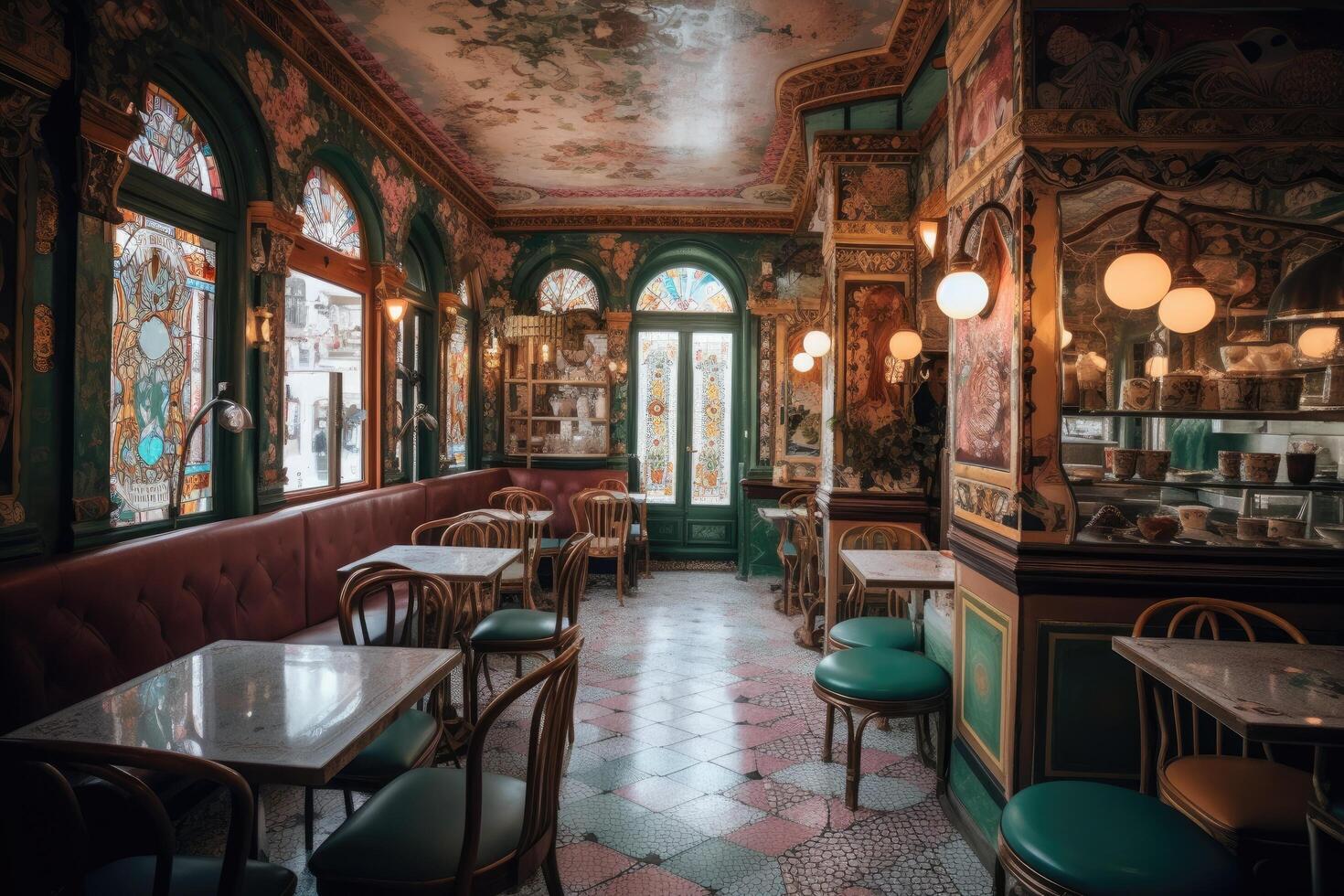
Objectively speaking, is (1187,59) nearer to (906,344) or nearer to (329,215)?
(906,344)

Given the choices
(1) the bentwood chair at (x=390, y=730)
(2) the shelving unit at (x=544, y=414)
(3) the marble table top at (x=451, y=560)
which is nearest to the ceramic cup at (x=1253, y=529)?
(1) the bentwood chair at (x=390, y=730)

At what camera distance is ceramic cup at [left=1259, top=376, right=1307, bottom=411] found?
8.54ft

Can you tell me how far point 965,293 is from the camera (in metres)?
2.61

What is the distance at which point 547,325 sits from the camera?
7.24m

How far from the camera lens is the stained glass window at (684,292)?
811 cm

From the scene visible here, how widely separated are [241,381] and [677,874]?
10.4ft

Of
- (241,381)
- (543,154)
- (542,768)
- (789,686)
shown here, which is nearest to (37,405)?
(241,381)

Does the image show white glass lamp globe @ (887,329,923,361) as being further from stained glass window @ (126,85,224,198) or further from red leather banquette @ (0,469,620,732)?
stained glass window @ (126,85,224,198)

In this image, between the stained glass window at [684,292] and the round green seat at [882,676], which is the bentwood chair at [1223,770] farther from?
the stained glass window at [684,292]

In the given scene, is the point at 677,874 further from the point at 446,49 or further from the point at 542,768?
the point at 446,49

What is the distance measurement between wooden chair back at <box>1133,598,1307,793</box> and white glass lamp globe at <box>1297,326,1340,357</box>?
3.72ft

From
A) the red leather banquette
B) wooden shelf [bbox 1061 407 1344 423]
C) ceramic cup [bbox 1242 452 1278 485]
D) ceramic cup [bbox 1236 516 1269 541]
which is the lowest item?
the red leather banquette

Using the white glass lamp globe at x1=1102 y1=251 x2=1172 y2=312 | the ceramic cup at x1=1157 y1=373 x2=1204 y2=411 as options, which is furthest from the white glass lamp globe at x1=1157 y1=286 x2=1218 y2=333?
the ceramic cup at x1=1157 y1=373 x2=1204 y2=411

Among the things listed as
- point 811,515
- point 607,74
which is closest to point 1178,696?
point 811,515
